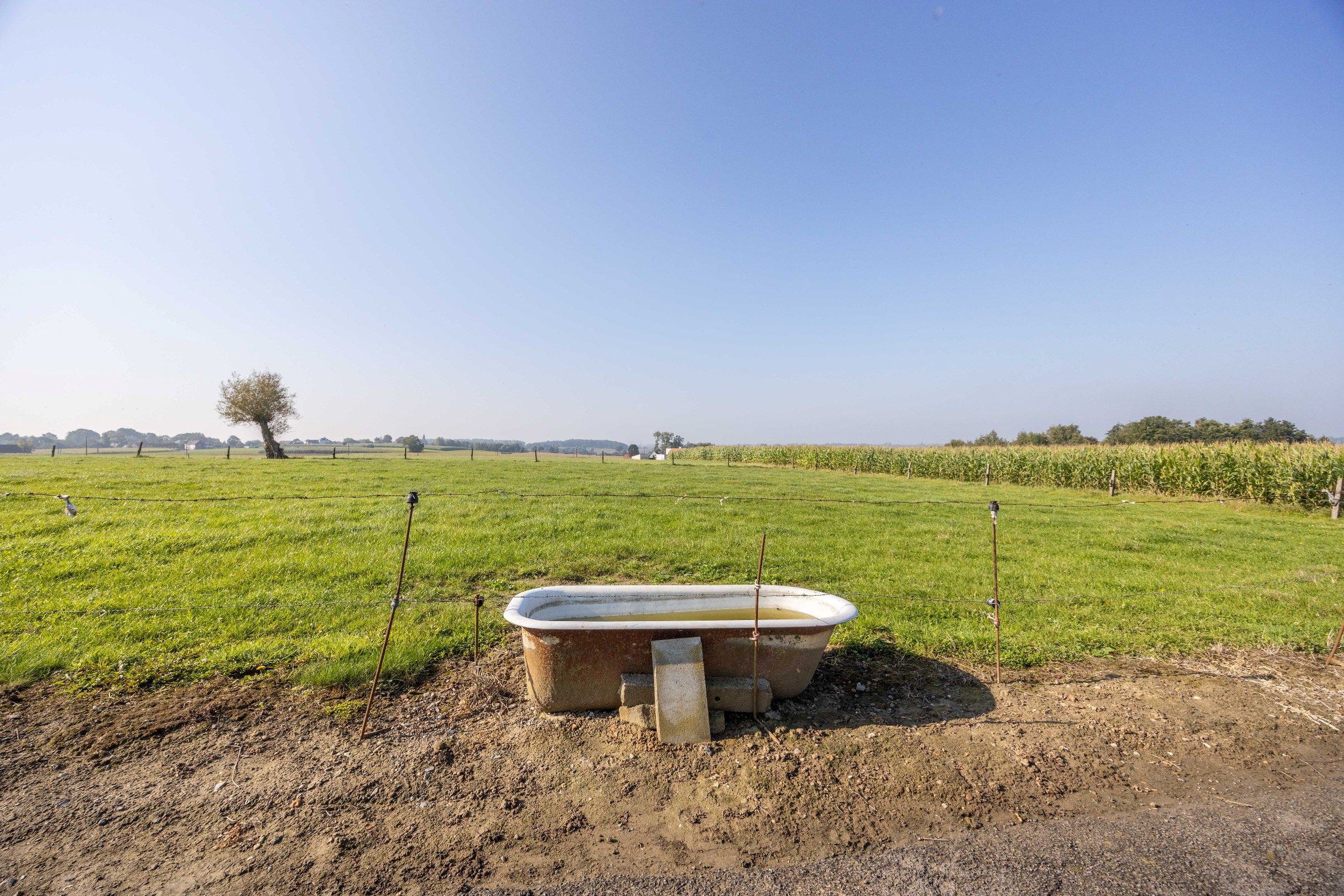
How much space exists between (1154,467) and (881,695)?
2071 cm

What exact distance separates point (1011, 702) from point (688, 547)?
4462mm

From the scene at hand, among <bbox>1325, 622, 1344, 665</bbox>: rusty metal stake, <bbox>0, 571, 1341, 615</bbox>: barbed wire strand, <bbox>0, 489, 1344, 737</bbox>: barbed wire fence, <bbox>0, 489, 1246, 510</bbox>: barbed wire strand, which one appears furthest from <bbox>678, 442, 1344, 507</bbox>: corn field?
<bbox>1325, 622, 1344, 665</bbox>: rusty metal stake

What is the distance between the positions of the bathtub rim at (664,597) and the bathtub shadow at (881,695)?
492mm

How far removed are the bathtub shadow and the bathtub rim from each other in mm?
492

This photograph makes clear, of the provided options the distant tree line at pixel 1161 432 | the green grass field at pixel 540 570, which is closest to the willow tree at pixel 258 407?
the green grass field at pixel 540 570

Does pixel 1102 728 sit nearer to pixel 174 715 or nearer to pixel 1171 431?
pixel 174 715

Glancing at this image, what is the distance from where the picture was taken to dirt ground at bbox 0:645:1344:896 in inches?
85.1

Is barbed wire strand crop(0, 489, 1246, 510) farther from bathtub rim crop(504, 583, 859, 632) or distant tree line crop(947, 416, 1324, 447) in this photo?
distant tree line crop(947, 416, 1324, 447)

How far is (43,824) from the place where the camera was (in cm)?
229

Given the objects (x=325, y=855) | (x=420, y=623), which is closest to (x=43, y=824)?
(x=325, y=855)

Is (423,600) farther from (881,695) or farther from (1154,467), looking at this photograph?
(1154,467)

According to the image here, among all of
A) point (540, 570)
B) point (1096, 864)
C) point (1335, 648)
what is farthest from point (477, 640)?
point (1335, 648)

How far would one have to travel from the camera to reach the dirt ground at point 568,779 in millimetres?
2162

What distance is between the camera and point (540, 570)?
A: 6.24 meters
